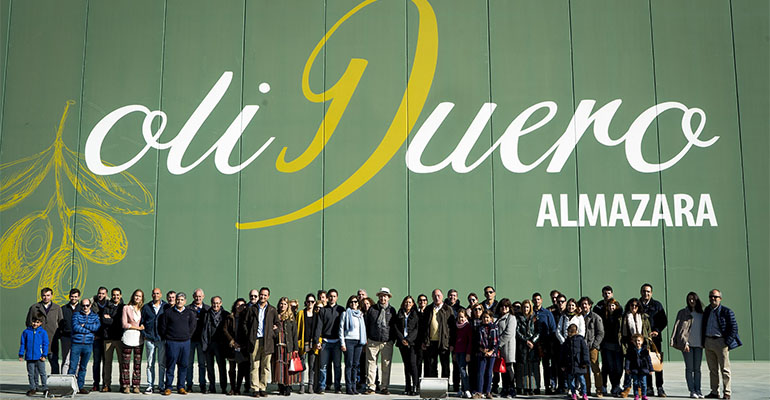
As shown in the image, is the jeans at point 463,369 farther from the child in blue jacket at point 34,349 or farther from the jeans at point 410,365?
the child in blue jacket at point 34,349

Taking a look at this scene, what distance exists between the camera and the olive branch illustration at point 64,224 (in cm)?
1605

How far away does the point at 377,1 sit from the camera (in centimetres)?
1680

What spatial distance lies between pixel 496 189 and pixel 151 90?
7898 millimetres

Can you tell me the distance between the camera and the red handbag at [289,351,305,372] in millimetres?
10797

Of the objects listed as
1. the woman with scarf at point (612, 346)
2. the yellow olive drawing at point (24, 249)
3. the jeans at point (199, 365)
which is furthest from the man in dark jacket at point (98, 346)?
the woman with scarf at point (612, 346)

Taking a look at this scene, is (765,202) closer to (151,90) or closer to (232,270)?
(232,270)

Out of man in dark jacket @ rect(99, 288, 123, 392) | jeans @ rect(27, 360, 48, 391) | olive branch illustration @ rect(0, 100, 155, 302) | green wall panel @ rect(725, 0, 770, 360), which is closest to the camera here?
jeans @ rect(27, 360, 48, 391)

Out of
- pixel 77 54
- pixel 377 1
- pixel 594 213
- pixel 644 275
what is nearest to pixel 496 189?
pixel 594 213

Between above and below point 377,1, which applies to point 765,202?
below

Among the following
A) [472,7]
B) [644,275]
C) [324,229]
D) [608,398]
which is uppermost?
[472,7]

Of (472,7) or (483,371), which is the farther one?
(472,7)

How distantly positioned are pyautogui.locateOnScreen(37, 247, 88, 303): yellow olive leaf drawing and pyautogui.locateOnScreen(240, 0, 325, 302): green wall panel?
→ 3.45 meters

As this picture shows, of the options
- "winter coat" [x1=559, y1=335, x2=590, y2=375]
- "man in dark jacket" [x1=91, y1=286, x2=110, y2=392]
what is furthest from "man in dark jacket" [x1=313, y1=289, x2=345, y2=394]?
"winter coat" [x1=559, y1=335, x2=590, y2=375]

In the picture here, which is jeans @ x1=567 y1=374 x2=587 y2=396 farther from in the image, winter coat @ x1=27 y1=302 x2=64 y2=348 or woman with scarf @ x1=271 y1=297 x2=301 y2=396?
winter coat @ x1=27 y1=302 x2=64 y2=348
